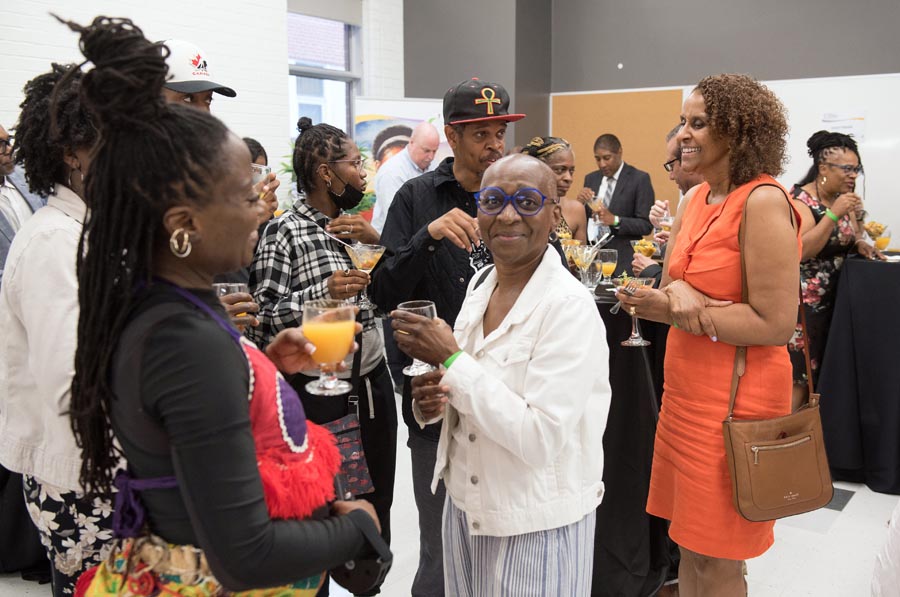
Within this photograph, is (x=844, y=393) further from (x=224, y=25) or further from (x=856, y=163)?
(x=224, y=25)

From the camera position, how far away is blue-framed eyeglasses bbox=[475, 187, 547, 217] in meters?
1.65

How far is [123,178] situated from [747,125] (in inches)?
72.6

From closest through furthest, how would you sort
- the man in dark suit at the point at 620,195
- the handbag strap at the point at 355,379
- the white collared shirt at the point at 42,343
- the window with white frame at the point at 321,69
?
the white collared shirt at the point at 42,343
the handbag strap at the point at 355,379
the man in dark suit at the point at 620,195
the window with white frame at the point at 321,69

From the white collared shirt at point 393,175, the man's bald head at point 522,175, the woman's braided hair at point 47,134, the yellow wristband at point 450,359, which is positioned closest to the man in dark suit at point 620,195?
the white collared shirt at point 393,175

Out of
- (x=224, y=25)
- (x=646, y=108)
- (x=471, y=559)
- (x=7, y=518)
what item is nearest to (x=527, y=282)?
(x=471, y=559)

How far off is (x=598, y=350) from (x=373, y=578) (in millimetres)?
706

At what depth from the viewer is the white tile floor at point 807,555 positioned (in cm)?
305

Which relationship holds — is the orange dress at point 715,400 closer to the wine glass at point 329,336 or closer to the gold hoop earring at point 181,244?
the wine glass at point 329,336

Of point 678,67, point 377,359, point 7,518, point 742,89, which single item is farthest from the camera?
point 678,67

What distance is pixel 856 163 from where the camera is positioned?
4.38m

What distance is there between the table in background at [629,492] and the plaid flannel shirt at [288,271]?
1.11 m

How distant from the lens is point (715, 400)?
216 cm

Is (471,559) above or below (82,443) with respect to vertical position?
below

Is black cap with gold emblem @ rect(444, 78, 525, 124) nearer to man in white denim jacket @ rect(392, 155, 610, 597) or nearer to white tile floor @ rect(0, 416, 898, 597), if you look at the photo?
man in white denim jacket @ rect(392, 155, 610, 597)
